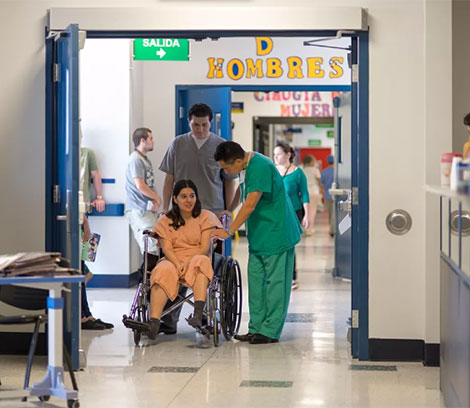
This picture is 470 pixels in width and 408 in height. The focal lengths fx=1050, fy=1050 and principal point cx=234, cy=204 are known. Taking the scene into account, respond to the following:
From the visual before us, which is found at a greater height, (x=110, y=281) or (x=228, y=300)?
(x=228, y=300)

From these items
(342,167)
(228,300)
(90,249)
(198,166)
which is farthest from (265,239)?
(342,167)

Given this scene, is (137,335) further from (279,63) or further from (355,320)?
(279,63)

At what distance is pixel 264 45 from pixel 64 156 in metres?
4.70

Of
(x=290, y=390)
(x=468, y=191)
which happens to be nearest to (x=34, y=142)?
(x=290, y=390)

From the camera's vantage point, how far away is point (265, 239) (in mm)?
7098

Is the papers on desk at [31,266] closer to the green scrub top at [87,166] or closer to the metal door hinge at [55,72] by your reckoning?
the metal door hinge at [55,72]

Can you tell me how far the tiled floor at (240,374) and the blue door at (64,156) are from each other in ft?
1.68

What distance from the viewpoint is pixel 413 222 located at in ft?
20.7

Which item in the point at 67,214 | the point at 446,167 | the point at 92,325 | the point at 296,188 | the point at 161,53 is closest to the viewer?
the point at 446,167

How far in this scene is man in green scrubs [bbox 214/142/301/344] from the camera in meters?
7.04

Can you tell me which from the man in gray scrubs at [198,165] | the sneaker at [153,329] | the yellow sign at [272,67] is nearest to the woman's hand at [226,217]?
the man in gray scrubs at [198,165]

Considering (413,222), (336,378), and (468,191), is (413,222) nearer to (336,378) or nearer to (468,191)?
(336,378)

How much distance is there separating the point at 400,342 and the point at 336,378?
67 cm

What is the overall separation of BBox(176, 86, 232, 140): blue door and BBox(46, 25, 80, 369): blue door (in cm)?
401
